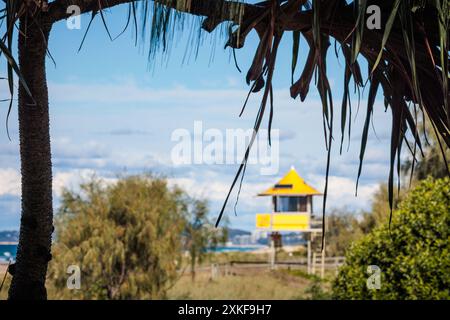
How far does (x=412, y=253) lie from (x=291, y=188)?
21810mm

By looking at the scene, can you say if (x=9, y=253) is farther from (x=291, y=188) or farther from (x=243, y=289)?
(x=291, y=188)

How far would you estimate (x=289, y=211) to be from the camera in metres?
30.5

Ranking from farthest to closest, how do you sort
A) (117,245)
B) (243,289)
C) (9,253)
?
(243,289), (117,245), (9,253)

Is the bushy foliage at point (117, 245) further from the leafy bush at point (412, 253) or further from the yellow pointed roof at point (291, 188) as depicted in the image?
the yellow pointed roof at point (291, 188)

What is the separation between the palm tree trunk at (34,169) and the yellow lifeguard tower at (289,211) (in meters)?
24.8

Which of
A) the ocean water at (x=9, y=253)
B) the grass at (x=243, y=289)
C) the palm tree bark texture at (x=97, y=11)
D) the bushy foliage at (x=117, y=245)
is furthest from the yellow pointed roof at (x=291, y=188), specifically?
the palm tree bark texture at (x=97, y=11)

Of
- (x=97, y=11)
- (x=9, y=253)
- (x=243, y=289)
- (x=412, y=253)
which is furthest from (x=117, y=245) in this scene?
(x=97, y=11)

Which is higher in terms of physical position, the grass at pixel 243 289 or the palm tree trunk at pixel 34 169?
the palm tree trunk at pixel 34 169

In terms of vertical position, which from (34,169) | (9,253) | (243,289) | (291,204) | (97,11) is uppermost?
(97,11)

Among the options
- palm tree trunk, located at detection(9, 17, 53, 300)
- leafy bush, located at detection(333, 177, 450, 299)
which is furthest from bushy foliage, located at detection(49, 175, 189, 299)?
palm tree trunk, located at detection(9, 17, 53, 300)

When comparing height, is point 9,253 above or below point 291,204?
below

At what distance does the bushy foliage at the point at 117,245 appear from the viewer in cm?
1538

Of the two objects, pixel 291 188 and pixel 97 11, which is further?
pixel 291 188
